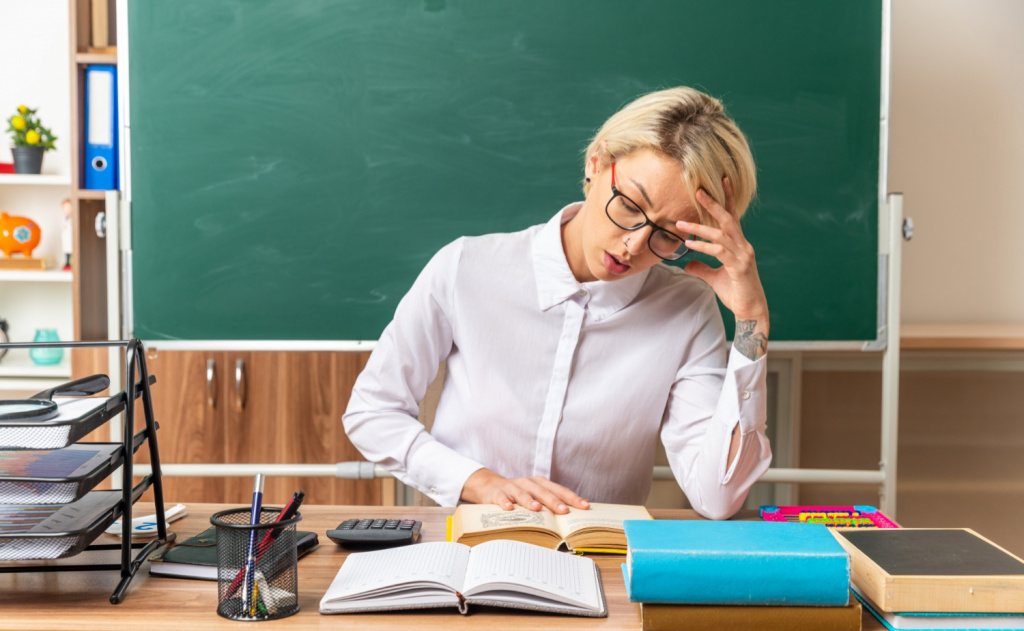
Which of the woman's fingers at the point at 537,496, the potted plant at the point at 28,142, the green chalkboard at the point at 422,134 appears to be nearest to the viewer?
the woman's fingers at the point at 537,496

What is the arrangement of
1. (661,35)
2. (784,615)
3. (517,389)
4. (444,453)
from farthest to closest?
(661,35) → (517,389) → (444,453) → (784,615)

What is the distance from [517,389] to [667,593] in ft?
2.37

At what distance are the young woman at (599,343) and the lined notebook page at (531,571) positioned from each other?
25cm

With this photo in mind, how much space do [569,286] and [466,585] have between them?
28.0 inches

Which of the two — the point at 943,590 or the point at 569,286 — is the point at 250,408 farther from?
the point at 943,590

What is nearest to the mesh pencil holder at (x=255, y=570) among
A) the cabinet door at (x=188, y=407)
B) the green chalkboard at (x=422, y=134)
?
the green chalkboard at (x=422, y=134)

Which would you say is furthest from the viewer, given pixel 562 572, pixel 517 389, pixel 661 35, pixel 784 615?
pixel 661 35

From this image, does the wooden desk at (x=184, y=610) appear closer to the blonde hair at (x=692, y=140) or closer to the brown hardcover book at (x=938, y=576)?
the brown hardcover book at (x=938, y=576)

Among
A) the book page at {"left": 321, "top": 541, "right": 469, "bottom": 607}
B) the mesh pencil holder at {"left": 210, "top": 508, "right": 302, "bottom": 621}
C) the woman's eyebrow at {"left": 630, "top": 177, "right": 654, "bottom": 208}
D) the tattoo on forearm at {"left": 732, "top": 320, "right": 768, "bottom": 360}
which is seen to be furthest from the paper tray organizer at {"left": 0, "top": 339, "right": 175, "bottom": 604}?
the tattoo on forearm at {"left": 732, "top": 320, "right": 768, "bottom": 360}

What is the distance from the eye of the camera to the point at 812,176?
209 centimetres

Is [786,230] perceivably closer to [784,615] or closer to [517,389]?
[517,389]

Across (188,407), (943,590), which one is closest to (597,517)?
(943,590)

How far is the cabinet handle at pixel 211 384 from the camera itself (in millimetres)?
2172

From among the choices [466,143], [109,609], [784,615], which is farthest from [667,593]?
[466,143]
